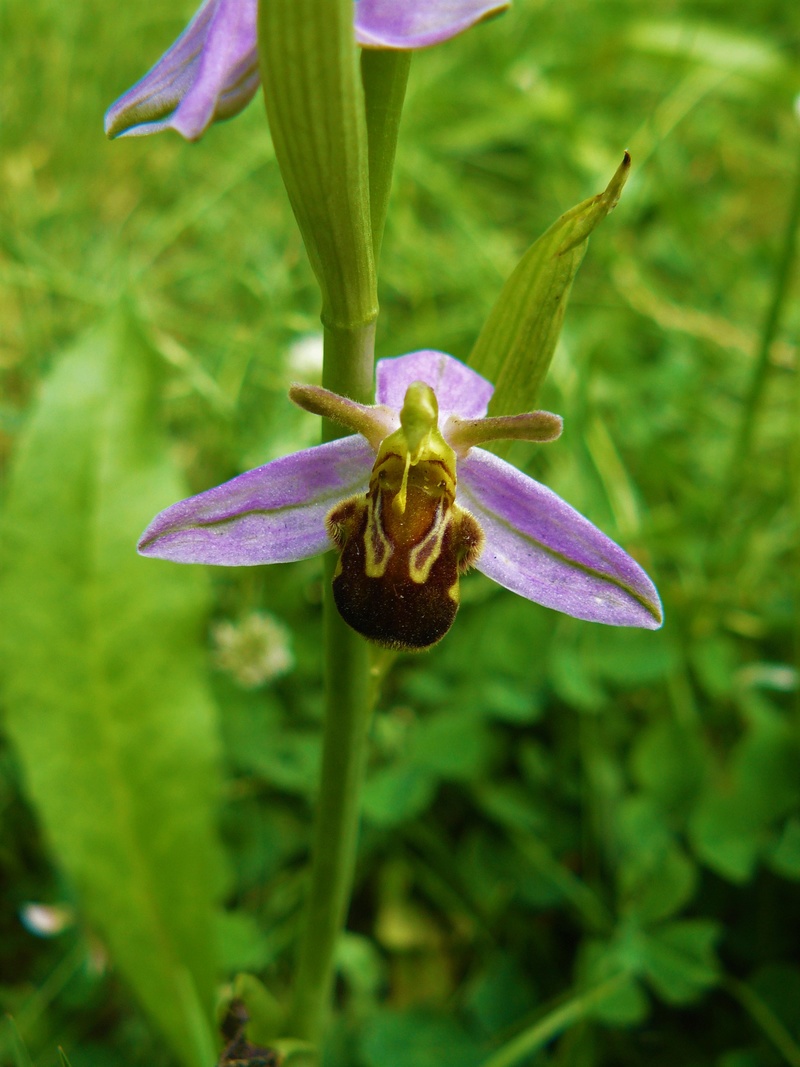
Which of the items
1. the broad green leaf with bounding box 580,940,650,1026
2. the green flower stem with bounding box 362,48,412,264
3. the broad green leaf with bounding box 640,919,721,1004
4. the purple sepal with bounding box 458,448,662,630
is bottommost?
the broad green leaf with bounding box 580,940,650,1026

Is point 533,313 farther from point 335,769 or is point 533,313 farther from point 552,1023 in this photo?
point 552,1023

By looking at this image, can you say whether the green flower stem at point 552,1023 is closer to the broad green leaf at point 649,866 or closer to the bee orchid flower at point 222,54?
the broad green leaf at point 649,866

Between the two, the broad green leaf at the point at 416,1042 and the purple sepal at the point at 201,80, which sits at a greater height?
the purple sepal at the point at 201,80

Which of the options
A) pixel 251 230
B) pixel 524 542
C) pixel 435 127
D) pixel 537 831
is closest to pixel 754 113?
pixel 435 127

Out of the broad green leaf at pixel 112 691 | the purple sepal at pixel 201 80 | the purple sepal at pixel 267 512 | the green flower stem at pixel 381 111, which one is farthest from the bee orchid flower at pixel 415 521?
the broad green leaf at pixel 112 691

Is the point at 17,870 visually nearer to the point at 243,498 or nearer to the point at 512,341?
the point at 243,498

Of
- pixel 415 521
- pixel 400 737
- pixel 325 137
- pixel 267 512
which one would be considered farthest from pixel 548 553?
pixel 400 737

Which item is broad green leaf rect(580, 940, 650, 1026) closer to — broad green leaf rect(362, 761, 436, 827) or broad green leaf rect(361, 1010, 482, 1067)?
broad green leaf rect(361, 1010, 482, 1067)

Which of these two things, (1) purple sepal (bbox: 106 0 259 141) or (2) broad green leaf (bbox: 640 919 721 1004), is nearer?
(1) purple sepal (bbox: 106 0 259 141)

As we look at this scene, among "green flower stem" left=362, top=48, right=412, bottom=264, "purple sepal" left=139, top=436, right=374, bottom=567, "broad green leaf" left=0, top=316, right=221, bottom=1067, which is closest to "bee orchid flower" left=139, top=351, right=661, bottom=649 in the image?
"purple sepal" left=139, top=436, right=374, bottom=567
